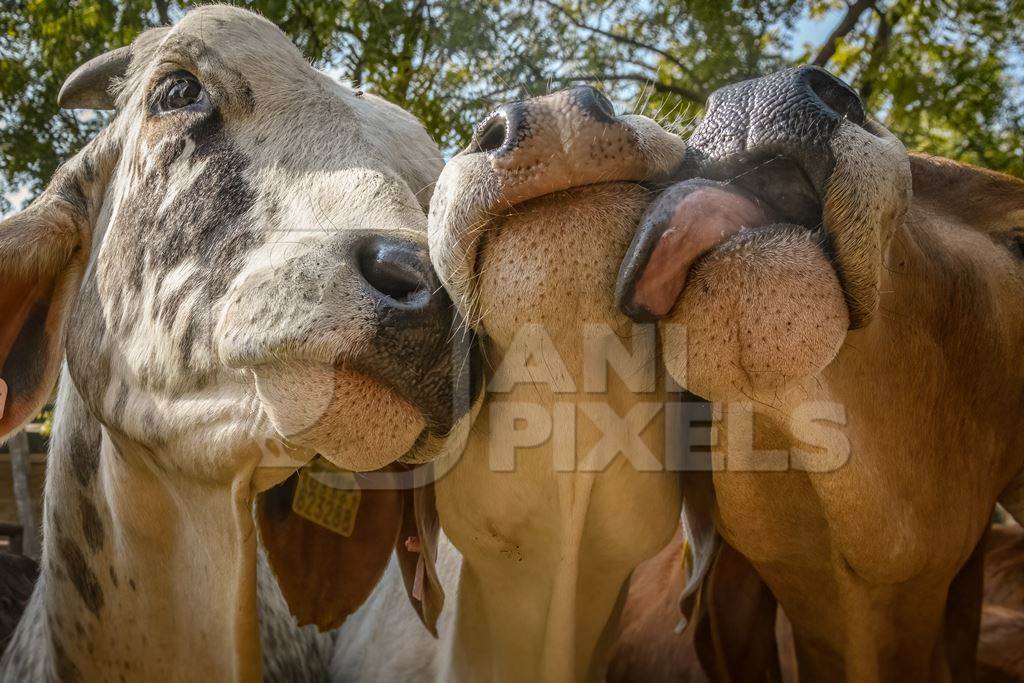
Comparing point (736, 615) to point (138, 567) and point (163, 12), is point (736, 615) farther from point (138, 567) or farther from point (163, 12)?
point (163, 12)

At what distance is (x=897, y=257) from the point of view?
2.72 metres

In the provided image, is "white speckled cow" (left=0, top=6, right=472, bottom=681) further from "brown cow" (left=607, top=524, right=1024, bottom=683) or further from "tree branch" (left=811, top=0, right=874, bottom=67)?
"tree branch" (left=811, top=0, right=874, bottom=67)

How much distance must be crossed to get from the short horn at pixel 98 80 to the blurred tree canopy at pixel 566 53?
1.76 meters

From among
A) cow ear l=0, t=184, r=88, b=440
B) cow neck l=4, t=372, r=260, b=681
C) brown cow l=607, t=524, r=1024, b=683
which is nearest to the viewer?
cow neck l=4, t=372, r=260, b=681

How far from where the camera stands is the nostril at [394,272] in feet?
7.58

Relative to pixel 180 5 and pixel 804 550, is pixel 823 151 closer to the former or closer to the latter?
pixel 804 550

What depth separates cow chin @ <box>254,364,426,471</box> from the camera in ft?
7.32

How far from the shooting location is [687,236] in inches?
81.9

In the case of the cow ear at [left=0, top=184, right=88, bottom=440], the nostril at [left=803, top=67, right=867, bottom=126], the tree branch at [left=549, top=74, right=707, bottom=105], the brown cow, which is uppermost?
the tree branch at [left=549, top=74, right=707, bottom=105]

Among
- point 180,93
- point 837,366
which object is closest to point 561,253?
point 837,366

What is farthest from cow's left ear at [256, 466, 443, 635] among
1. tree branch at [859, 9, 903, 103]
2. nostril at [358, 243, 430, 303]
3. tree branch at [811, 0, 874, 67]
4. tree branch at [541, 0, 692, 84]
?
tree branch at [859, 9, 903, 103]

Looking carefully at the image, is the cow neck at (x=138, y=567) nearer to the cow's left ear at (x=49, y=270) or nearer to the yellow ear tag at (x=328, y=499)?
the cow's left ear at (x=49, y=270)

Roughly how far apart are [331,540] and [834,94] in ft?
6.37

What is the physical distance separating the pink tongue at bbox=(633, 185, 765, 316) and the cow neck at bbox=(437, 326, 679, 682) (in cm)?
41
